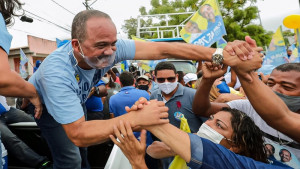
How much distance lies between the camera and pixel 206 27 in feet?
14.3

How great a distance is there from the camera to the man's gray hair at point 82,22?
66.6 inches

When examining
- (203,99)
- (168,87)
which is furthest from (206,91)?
(168,87)

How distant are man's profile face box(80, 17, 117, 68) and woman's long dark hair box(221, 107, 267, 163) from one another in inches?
42.2

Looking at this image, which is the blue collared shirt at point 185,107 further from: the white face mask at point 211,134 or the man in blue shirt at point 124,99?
the white face mask at point 211,134

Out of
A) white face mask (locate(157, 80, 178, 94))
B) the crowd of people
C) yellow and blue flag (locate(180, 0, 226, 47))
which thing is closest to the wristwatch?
the crowd of people

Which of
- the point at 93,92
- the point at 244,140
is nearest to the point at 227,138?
the point at 244,140

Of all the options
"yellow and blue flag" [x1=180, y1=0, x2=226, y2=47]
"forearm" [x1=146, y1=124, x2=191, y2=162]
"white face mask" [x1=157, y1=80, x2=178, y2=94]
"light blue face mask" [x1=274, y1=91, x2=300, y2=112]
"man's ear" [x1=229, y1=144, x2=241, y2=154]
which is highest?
"yellow and blue flag" [x1=180, y1=0, x2=226, y2=47]

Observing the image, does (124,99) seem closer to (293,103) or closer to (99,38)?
(99,38)

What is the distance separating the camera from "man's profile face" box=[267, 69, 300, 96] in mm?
1844

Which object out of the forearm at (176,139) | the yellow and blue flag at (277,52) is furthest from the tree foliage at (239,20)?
the forearm at (176,139)

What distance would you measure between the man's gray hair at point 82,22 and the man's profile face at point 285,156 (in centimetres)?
162

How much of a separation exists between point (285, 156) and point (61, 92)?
1.61 meters

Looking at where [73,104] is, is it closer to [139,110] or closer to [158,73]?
[139,110]

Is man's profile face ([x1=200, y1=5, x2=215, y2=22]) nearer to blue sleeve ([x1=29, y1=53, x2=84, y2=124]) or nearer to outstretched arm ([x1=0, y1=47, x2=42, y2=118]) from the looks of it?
blue sleeve ([x1=29, y1=53, x2=84, y2=124])
